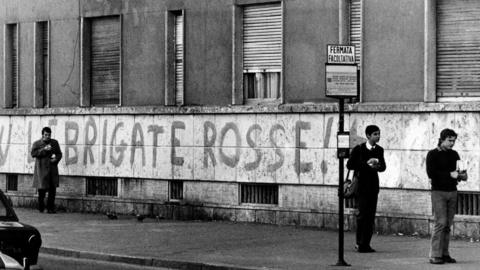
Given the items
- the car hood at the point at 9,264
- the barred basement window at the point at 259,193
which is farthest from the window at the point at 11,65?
the car hood at the point at 9,264

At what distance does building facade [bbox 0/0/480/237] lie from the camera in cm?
2188

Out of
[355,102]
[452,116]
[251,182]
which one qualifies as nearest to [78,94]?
[251,182]

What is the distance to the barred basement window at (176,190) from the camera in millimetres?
26344

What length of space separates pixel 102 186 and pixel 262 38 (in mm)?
5857

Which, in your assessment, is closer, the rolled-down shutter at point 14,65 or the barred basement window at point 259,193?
the barred basement window at point 259,193

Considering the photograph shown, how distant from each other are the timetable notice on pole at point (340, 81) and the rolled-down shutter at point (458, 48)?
485 centimetres

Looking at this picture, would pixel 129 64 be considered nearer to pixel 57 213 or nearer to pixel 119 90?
pixel 119 90

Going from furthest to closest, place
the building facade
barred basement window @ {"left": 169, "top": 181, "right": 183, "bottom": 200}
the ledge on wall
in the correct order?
barred basement window @ {"left": 169, "top": 181, "right": 183, "bottom": 200} < the building facade < the ledge on wall

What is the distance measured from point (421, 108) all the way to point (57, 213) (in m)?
10.0

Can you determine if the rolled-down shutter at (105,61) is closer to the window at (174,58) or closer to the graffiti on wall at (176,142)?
the graffiti on wall at (176,142)

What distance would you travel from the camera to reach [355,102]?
2302 cm

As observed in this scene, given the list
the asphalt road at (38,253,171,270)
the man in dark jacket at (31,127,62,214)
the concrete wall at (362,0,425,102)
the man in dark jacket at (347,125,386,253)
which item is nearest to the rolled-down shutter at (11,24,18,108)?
the man in dark jacket at (31,127,62,214)

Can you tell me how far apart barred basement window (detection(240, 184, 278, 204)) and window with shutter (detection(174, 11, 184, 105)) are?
278cm

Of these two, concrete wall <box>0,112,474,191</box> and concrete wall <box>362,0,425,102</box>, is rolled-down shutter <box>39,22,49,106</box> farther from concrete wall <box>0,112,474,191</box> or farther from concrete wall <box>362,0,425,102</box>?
concrete wall <box>362,0,425,102</box>
